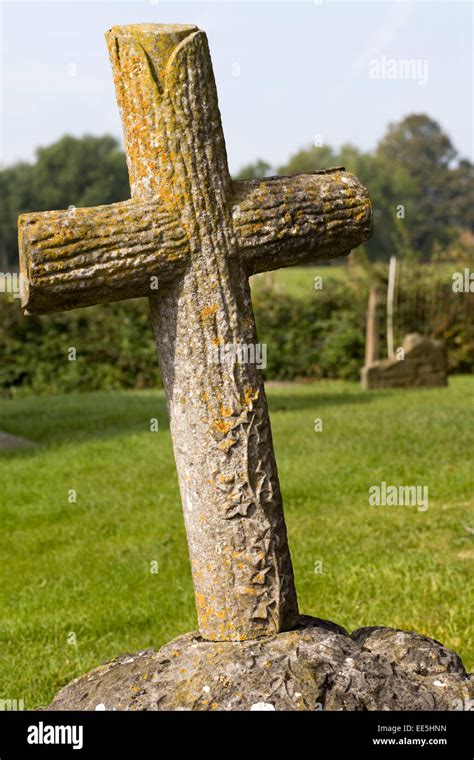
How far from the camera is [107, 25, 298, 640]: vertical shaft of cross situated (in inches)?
131

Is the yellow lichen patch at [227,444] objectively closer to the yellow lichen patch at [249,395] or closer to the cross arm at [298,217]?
the yellow lichen patch at [249,395]

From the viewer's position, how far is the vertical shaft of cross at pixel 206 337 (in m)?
3.33

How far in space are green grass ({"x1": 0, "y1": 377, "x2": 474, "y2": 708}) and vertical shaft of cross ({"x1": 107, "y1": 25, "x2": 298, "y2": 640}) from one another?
1.89 meters

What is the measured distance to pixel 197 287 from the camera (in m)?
3.37

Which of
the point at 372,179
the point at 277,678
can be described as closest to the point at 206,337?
the point at 277,678

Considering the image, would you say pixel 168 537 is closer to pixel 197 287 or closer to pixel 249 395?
pixel 249 395

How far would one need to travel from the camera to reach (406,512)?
7723mm

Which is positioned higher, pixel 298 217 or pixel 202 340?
pixel 298 217

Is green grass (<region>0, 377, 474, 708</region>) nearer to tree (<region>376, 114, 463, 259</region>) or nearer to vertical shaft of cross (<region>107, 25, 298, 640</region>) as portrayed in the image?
vertical shaft of cross (<region>107, 25, 298, 640</region>)

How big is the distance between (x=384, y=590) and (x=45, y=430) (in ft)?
23.9

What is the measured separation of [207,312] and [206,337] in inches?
3.6

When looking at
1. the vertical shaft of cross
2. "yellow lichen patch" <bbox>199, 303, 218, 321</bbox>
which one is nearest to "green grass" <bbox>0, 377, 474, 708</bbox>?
the vertical shaft of cross
